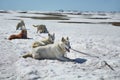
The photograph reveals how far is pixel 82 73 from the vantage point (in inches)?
314

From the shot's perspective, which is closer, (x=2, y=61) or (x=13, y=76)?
(x=13, y=76)

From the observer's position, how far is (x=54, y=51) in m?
10.4

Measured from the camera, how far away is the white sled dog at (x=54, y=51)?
10188 millimetres

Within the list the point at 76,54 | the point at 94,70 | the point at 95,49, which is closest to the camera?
the point at 94,70

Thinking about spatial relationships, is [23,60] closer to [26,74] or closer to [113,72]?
[26,74]

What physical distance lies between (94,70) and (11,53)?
5.16 meters

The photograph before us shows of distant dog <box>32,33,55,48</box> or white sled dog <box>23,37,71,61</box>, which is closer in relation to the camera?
white sled dog <box>23,37,71,61</box>

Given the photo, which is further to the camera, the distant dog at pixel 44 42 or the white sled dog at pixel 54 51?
the distant dog at pixel 44 42

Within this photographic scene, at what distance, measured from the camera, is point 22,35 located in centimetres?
1748

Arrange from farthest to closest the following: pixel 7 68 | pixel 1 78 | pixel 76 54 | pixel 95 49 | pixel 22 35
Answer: pixel 22 35 → pixel 95 49 → pixel 76 54 → pixel 7 68 → pixel 1 78

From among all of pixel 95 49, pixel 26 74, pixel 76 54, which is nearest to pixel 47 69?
pixel 26 74

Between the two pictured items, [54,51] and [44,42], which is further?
[44,42]

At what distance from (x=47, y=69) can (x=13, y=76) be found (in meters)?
→ 1.37

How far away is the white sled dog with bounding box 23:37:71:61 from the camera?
10.2 metres
